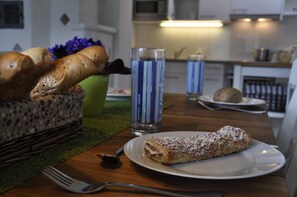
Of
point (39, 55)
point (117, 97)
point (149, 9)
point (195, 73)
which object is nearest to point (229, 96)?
point (195, 73)

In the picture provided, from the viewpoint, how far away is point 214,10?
3910 millimetres

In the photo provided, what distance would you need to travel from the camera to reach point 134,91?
2.55ft

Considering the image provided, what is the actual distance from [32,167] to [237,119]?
71 centimetres

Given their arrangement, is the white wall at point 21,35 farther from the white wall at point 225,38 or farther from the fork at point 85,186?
the fork at point 85,186

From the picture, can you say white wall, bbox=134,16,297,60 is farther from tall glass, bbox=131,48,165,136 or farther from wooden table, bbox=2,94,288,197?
wooden table, bbox=2,94,288,197

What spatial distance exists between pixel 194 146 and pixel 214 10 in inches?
145

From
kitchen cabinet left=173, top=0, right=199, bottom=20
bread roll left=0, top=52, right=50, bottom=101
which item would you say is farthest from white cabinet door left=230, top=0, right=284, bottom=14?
bread roll left=0, top=52, right=50, bottom=101

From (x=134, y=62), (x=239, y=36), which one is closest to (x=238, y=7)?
(x=239, y=36)

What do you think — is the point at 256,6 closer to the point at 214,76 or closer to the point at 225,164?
the point at 214,76

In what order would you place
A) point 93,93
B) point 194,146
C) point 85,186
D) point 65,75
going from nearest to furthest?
point 85,186 < point 194,146 < point 65,75 < point 93,93

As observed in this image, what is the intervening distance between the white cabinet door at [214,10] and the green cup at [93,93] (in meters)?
3.27

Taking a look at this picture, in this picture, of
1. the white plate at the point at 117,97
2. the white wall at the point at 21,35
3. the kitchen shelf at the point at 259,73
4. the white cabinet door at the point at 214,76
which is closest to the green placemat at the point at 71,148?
the white plate at the point at 117,97

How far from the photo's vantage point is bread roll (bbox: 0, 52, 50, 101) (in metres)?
0.45

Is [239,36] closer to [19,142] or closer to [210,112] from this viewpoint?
[210,112]
